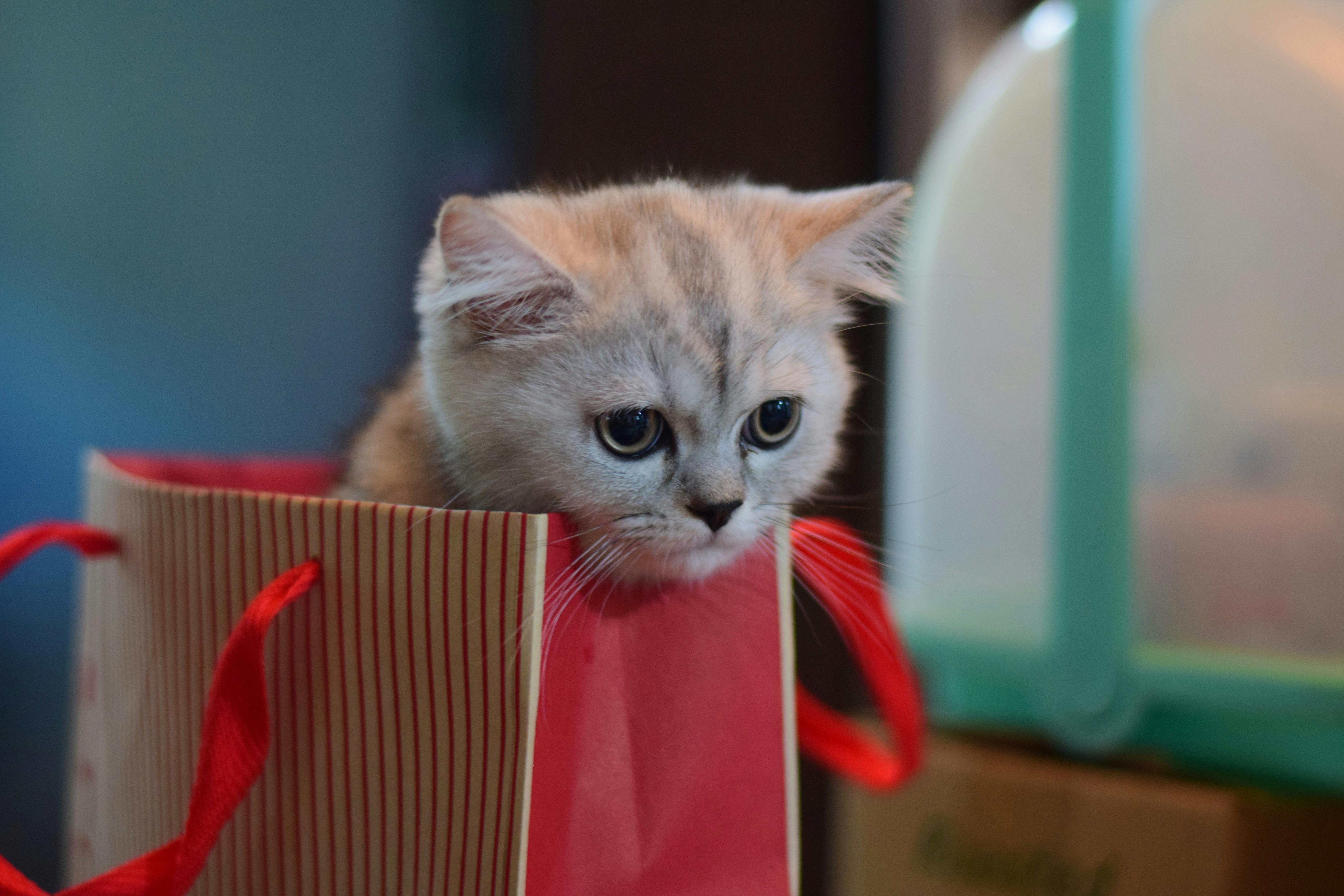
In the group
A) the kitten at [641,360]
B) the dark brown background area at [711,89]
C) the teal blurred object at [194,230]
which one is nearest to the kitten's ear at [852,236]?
the kitten at [641,360]

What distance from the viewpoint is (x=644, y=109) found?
1579mm

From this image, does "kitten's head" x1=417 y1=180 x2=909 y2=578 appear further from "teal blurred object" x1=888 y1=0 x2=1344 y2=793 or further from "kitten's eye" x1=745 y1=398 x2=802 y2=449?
"teal blurred object" x1=888 y1=0 x2=1344 y2=793

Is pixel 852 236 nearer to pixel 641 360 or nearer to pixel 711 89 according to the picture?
pixel 641 360

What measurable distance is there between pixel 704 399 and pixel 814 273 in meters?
0.15

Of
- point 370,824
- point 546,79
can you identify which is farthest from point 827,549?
point 546,79

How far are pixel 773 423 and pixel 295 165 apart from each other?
123 cm

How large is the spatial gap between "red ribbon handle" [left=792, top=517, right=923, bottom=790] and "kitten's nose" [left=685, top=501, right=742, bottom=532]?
0.38 feet

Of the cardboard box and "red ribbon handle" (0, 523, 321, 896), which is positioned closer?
"red ribbon handle" (0, 523, 321, 896)

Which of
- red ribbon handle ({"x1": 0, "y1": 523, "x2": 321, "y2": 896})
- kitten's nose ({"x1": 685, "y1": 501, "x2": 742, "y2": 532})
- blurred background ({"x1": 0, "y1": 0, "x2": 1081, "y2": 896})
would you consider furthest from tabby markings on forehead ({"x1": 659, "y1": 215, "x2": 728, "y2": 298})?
blurred background ({"x1": 0, "y1": 0, "x2": 1081, "y2": 896})

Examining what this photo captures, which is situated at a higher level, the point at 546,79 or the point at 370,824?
the point at 546,79

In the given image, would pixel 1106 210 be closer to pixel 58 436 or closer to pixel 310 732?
pixel 310 732

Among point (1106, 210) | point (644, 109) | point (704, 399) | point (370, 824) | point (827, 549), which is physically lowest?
point (370, 824)

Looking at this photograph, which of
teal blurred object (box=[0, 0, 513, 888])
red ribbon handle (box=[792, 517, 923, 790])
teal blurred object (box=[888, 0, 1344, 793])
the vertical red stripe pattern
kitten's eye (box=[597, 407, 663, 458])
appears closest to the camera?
the vertical red stripe pattern

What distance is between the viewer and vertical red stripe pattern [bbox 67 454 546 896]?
0.50m
